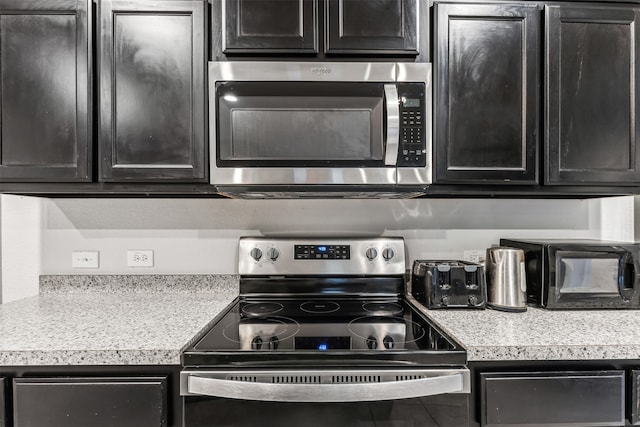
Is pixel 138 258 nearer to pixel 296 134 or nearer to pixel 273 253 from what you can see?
pixel 273 253

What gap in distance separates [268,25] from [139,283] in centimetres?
129

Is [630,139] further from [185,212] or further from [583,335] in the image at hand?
[185,212]

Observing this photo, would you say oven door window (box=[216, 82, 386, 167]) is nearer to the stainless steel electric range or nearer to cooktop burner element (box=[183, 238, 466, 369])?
cooktop burner element (box=[183, 238, 466, 369])

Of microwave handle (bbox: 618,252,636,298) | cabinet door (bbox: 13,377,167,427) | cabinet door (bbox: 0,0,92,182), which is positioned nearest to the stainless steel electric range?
cabinet door (bbox: 13,377,167,427)

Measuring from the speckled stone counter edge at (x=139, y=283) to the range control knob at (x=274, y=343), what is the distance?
2.04ft

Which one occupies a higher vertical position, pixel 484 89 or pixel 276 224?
pixel 484 89

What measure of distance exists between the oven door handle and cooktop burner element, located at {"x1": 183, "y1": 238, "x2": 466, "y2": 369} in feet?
0.17

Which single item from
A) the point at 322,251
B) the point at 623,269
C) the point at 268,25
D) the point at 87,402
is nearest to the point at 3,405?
the point at 87,402

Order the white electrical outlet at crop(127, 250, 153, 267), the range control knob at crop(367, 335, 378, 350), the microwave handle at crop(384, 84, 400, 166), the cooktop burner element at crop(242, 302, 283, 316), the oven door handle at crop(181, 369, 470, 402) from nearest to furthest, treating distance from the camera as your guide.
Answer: the oven door handle at crop(181, 369, 470, 402)
the range control knob at crop(367, 335, 378, 350)
the microwave handle at crop(384, 84, 400, 166)
the cooktop burner element at crop(242, 302, 283, 316)
the white electrical outlet at crop(127, 250, 153, 267)

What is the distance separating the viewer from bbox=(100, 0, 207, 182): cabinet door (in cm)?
136

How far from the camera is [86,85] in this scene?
136 centimetres

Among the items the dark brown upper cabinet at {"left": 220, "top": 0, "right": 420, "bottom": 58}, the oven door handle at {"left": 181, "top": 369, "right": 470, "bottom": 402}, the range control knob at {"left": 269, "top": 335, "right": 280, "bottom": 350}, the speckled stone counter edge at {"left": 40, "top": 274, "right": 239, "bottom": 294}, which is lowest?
the oven door handle at {"left": 181, "top": 369, "right": 470, "bottom": 402}

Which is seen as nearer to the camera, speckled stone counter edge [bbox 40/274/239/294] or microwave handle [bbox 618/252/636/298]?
microwave handle [bbox 618/252/636/298]

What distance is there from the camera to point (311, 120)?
1349 mm
